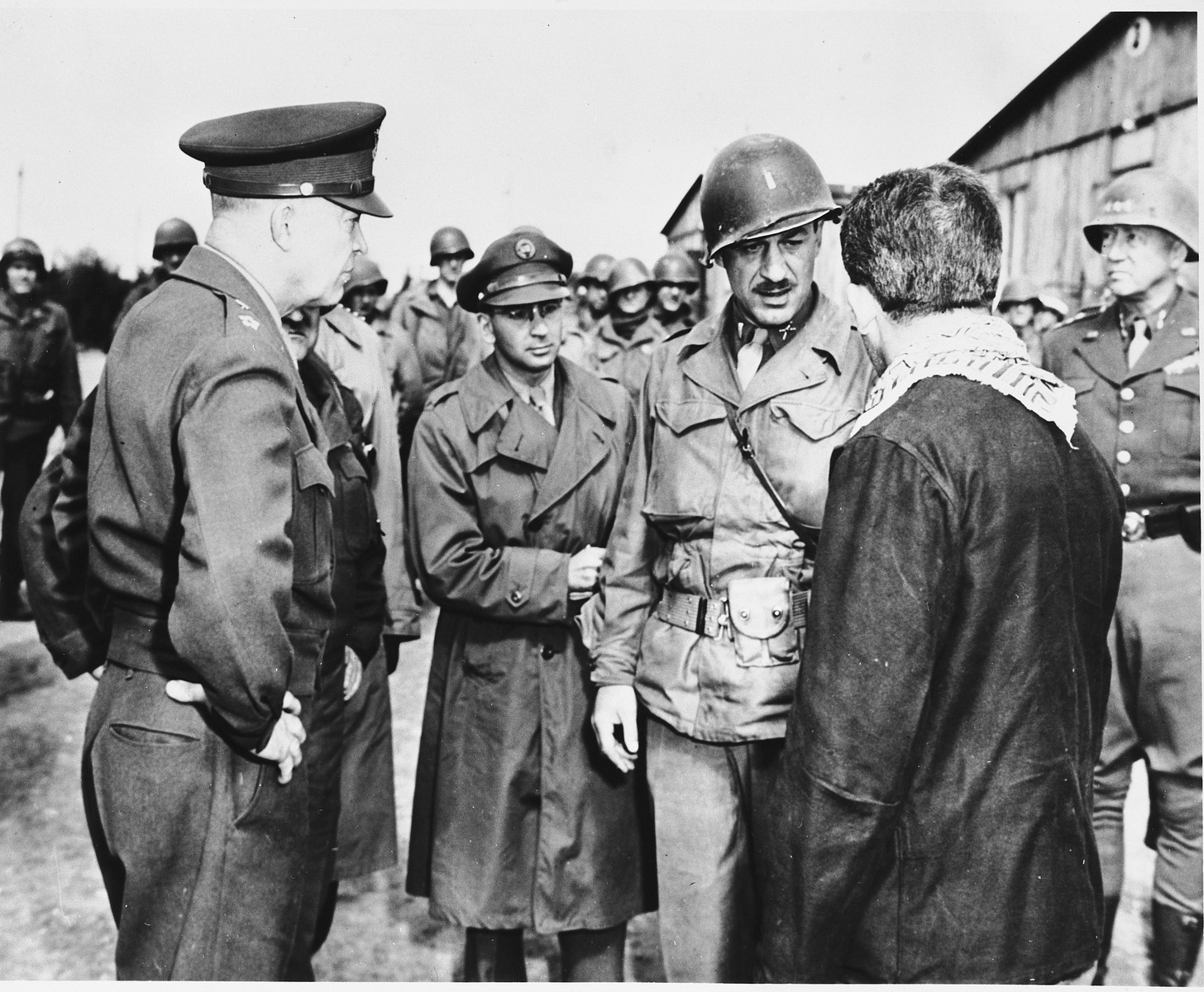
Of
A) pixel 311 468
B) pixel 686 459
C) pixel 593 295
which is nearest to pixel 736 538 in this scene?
pixel 686 459

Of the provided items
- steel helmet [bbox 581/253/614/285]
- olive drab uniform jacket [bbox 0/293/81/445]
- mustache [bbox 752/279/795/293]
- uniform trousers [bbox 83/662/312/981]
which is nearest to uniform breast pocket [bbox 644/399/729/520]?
mustache [bbox 752/279/795/293]

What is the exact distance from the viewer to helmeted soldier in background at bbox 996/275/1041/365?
7.44 metres

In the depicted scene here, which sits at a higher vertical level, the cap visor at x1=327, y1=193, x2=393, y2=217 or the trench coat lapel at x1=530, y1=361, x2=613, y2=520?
the cap visor at x1=327, y1=193, x2=393, y2=217

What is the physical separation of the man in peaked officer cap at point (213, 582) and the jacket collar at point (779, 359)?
946 millimetres

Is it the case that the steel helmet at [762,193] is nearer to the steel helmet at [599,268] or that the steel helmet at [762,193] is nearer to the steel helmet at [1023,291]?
the steel helmet at [1023,291]

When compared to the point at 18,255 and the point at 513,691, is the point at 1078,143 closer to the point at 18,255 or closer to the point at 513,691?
the point at 513,691

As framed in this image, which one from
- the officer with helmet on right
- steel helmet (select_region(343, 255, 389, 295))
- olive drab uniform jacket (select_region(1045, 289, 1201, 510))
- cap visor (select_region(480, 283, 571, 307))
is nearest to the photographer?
cap visor (select_region(480, 283, 571, 307))

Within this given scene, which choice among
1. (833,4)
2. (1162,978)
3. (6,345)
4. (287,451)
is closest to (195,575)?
(287,451)

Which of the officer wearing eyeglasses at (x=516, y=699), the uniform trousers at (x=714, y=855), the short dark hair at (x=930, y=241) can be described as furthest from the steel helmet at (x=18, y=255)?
the short dark hair at (x=930, y=241)

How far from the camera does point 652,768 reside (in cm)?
249

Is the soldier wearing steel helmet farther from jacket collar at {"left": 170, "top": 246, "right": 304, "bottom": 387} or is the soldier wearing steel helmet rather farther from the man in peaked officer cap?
jacket collar at {"left": 170, "top": 246, "right": 304, "bottom": 387}

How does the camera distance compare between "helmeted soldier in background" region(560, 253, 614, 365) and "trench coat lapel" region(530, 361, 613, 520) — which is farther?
"helmeted soldier in background" region(560, 253, 614, 365)

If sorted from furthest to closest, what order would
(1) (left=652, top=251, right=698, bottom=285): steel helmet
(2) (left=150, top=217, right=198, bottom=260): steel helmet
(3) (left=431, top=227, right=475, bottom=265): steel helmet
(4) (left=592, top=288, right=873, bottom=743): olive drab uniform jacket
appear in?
(3) (left=431, top=227, right=475, bottom=265): steel helmet
(1) (left=652, top=251, right=698, bottom=285): steel helmet
(2) (left=150, top=217, right=198, bottom=260): steel helmet
(4) (left=592, top=288, right=873, bottom=743): olive drab uniform jacket

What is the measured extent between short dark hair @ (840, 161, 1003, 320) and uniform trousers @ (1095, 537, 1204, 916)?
6.51ft
